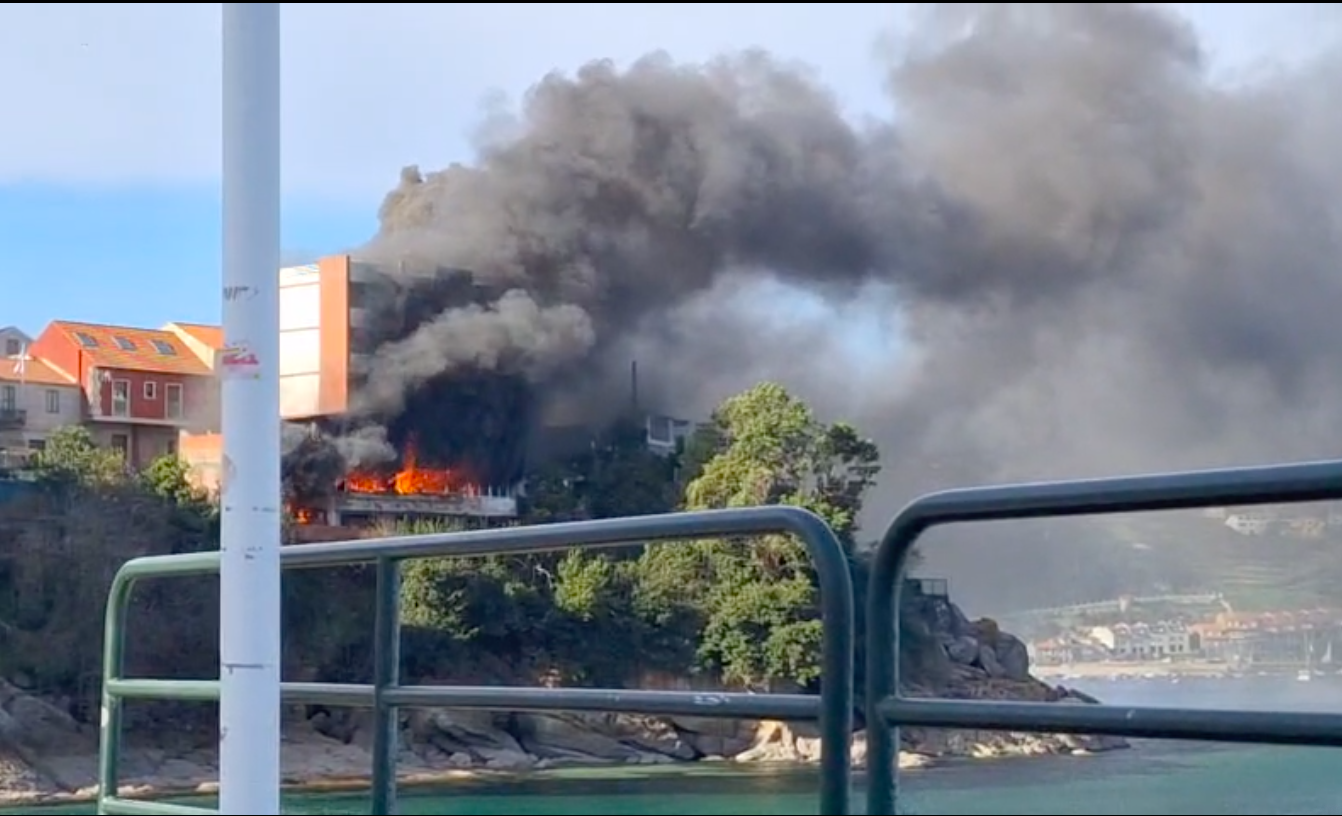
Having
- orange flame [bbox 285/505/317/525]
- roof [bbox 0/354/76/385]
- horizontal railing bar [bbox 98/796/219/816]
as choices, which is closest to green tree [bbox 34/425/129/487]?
orange flame [bbox 285/505/317/525]

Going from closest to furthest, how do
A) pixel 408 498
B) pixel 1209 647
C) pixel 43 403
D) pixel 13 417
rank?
pixel 1209 647 → pixel 43 403 → pixel 13 417 → pixel 408 498

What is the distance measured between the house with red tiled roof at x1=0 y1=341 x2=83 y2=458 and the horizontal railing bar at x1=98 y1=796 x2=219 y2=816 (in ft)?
7.26

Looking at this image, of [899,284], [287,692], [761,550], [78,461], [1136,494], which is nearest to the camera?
[1136,494]

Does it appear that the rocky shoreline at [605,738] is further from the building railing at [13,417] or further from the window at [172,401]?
the building railing at [13,417]

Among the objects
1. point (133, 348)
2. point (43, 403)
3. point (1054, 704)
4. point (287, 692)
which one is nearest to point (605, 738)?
point (287, 692)

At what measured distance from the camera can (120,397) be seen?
6.12 m

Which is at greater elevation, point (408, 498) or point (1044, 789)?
point (408, 498)

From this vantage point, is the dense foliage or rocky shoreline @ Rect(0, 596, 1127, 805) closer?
rocky shoreline @ Rect(0, 596, 1127, 805)

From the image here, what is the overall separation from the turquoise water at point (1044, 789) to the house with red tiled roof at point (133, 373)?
1.13 meters

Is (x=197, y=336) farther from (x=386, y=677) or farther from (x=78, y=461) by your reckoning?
(x=78, y=461)

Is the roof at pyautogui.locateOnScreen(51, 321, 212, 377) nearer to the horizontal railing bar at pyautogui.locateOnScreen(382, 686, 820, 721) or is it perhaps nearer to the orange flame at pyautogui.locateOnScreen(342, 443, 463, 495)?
the horizontal railing bar at pyautogui.locateOnScreen(382, 686, 820, 721)

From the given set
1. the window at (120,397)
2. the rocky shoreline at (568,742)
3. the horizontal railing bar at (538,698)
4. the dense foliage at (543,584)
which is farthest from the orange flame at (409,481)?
the horizontal railing bar at (538,698)

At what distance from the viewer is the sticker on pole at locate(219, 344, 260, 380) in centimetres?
201

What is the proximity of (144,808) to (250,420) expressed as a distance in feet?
3.43
